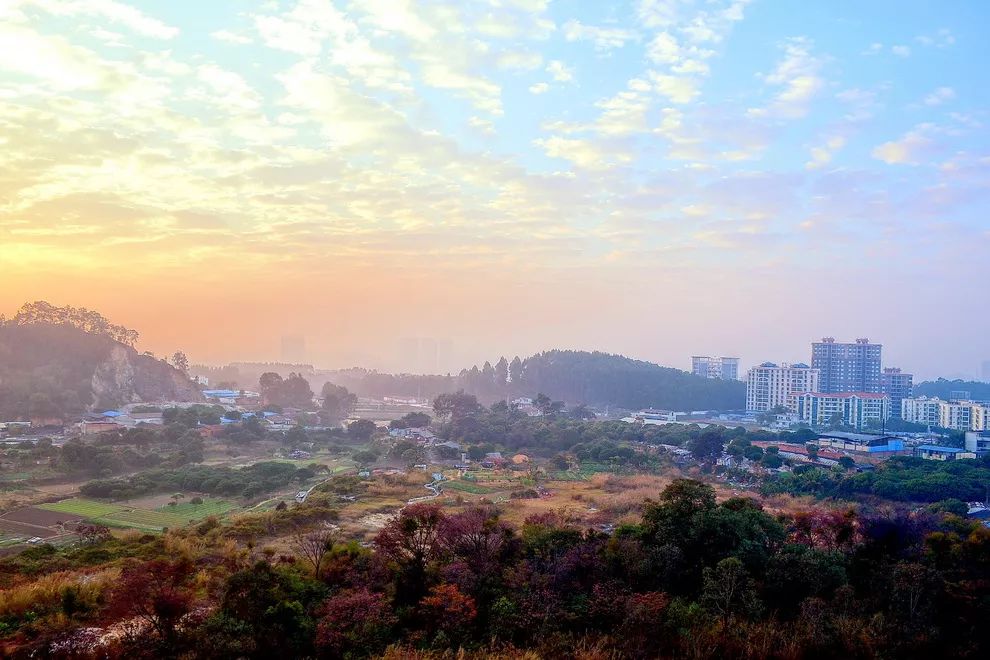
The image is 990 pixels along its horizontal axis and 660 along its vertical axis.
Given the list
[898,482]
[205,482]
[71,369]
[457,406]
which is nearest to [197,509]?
[205,482]

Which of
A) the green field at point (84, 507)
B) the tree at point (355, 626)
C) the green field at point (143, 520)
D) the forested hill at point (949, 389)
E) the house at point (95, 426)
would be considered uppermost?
the forested hill at point (949, 389)

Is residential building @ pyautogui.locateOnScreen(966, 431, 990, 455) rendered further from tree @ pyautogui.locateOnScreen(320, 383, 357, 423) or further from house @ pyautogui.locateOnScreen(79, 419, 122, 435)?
house @ pyautogui.locateOnScreen(79, 419, 122, 435)

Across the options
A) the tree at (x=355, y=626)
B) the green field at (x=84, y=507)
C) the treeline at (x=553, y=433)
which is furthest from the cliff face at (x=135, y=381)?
the tree at (x=355, y=626)

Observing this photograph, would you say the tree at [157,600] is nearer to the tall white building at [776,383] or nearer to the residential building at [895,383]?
the tall white building at [776,383]

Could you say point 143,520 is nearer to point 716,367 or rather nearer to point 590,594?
point 590,594

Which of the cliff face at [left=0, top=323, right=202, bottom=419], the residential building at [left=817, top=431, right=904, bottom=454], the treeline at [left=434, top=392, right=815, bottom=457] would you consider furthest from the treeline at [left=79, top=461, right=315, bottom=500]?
the residential building at [left=817, top=431, right=904, bottom=454]

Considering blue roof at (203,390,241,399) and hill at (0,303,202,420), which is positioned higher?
hill at (0,303,202,420)
